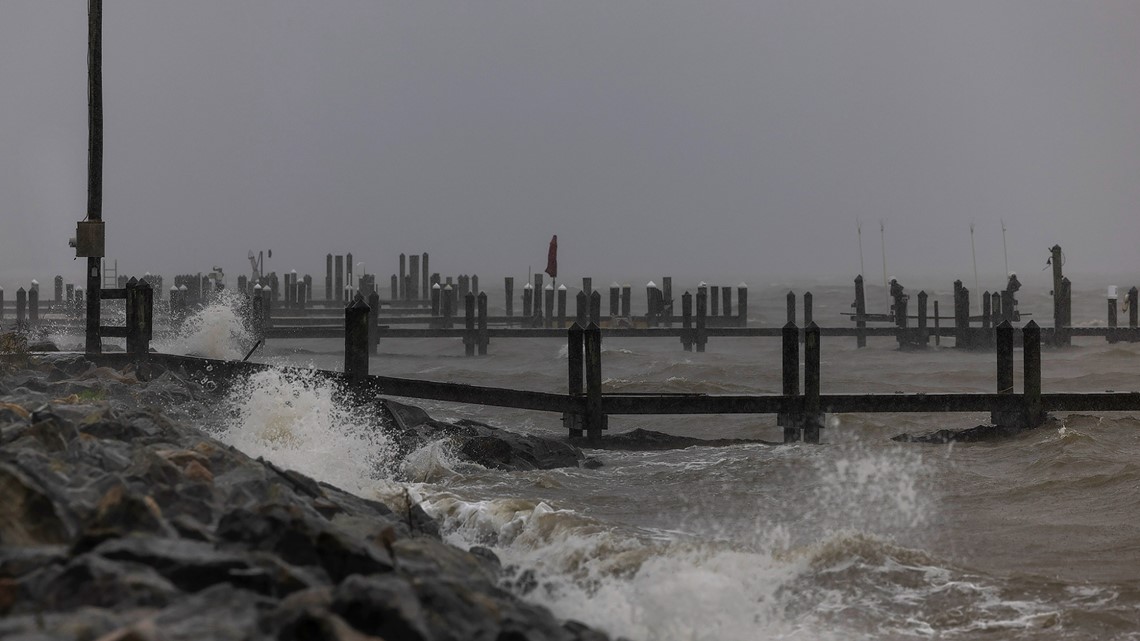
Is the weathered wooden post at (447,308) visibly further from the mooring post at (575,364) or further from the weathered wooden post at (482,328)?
the mooring post at (575,364)

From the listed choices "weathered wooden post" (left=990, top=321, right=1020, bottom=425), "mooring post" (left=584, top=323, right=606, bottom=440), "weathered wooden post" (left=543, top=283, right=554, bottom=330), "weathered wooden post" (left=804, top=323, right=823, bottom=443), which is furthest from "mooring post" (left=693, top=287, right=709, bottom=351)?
"mooring post" (left=584, top=323, right=606, bottom=440)

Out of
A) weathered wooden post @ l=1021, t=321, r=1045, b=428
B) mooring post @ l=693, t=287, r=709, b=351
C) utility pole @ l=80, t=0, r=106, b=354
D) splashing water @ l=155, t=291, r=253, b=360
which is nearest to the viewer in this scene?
weathered wooden post @ l=1021, t=321, r=1045, b=428

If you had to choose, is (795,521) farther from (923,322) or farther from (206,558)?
(923,322)

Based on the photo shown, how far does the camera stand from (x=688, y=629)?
21.5 feet

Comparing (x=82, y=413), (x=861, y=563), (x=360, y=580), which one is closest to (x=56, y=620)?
(x=360, y=580)

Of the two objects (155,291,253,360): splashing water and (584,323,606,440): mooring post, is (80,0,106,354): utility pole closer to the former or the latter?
(584,323,606,440): mooring post

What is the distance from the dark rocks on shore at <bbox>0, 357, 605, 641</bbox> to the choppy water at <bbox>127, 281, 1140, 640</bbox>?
1.06 m

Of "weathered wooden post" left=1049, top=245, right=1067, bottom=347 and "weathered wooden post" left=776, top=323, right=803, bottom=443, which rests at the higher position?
"weathered wooden post" left=1049, top=245, right=1067, bottom=347

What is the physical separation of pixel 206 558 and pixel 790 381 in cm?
1029

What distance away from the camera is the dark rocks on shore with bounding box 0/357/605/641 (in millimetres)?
4504

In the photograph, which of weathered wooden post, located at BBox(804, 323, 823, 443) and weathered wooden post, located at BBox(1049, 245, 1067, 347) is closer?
weathered wooden post, located at BBox(804, 323, 823, 443)

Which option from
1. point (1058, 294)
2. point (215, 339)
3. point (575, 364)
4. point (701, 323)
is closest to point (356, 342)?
point (575, 364)

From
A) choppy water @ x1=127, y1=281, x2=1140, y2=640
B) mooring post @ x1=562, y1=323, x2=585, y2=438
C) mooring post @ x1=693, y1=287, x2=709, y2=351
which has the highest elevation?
mooring post @ x1=693, y1=287, x2=709, y2=351

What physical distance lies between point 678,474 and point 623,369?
19161mm
